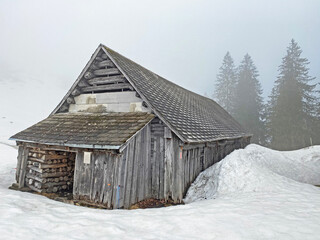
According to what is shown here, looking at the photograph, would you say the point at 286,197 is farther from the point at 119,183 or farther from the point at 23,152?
the point at 23,152

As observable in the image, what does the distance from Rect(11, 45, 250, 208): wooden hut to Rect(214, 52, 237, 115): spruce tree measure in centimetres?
2869

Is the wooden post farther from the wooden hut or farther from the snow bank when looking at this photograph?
the snow bank

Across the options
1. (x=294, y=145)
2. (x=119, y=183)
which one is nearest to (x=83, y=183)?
(x=119, y=183)

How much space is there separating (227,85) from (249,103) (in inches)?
320

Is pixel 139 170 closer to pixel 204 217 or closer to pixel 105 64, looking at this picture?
pixel 204 217

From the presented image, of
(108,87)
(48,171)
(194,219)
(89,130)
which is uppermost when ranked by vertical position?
(108,87)

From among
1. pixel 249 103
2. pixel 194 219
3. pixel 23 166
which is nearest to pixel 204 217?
pixel 194 219

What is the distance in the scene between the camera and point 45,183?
824 cm

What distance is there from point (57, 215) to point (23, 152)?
6.07 meters

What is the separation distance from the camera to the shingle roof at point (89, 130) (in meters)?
6.56

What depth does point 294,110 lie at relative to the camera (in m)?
24.1

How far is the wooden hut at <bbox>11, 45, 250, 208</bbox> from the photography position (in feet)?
21.6

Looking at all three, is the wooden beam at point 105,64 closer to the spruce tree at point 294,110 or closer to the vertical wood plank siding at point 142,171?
the vertical wood plank siding at point 142,171

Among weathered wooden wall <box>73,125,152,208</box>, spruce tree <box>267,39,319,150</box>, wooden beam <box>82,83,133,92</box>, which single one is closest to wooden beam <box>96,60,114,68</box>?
wooden beam <box>82,83,133,92</box>
